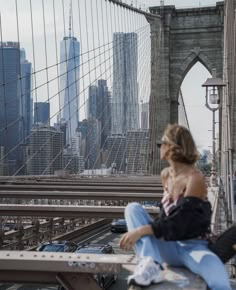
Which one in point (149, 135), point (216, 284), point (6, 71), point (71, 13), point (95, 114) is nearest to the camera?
point (216, 284)

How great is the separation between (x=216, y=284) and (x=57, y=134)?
49.0 feet

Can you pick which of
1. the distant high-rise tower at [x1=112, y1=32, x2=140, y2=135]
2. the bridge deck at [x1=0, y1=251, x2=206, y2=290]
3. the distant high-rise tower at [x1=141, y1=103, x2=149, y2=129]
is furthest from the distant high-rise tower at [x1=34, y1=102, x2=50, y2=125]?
the distant high-rise tower at [x1=141, y1=103, x2=149, y2=129]

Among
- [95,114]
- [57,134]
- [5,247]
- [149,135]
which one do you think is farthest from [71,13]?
[149,135]

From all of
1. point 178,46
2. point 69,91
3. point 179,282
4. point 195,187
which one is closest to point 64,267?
point 179,282

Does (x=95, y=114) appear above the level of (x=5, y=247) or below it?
above

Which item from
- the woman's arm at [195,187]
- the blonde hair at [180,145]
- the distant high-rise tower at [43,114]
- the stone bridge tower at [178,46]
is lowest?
the distant high-rise tower at [43,114]

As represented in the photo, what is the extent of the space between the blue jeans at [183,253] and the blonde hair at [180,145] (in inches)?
10.5

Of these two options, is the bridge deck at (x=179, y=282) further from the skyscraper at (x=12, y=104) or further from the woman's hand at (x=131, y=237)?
the skyscraper at (x=12, y=104)

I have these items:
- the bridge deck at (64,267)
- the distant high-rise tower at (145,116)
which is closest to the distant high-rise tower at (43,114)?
the bridge deck at (64,267)

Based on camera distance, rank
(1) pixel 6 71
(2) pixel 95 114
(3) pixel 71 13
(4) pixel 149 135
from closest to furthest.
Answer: (1) pixel 6 71
(3) pixel 71 13
(2) pixel 95 114
(4) pixel 149 135

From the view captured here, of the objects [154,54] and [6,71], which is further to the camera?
[154,54]

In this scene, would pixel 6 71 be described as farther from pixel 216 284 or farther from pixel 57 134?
pixel 216 284

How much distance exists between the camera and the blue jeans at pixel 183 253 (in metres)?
2.09

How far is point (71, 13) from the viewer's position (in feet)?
60.5
